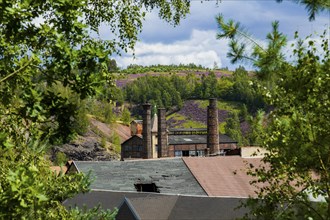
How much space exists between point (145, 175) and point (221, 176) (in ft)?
12.6

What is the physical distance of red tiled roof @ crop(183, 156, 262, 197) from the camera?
24.4 metres

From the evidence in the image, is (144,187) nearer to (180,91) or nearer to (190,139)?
(190,139)

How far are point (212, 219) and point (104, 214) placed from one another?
730 centimetres

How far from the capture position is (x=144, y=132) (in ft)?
176

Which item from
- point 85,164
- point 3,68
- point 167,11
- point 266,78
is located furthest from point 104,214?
point 85,164

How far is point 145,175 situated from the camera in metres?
25.4

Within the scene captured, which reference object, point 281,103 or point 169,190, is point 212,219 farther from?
point 281,103

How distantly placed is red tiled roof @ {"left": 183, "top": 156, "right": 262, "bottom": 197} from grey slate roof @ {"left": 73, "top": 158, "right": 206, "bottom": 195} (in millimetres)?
423

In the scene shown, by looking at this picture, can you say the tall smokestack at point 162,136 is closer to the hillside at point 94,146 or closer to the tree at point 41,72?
the hillside at point 94,146

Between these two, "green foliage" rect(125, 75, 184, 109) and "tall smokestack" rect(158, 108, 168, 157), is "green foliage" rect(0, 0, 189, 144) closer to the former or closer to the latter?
"tall smokestack" rect(158, 108, 168, 157)

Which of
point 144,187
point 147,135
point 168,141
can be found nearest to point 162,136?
point 147,135

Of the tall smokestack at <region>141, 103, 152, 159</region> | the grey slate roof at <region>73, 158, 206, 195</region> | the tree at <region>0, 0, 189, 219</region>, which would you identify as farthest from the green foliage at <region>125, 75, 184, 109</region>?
the tree at <region>0, 0, 189, 219</region>

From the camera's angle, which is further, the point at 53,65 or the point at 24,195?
the point at 53,65

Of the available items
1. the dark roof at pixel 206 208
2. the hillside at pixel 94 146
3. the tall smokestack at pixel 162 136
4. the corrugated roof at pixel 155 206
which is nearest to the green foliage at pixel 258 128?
the dark roof at pixel 206 208
